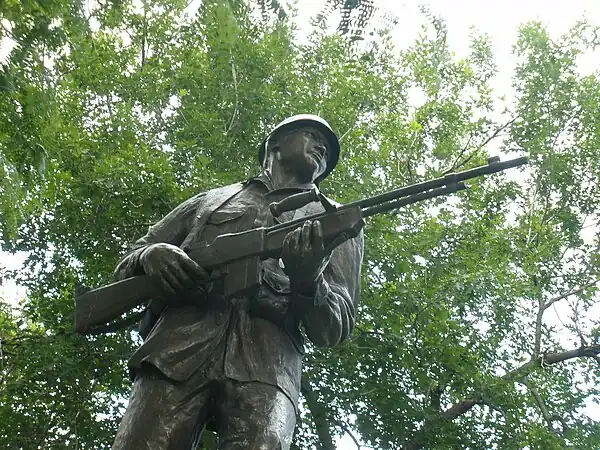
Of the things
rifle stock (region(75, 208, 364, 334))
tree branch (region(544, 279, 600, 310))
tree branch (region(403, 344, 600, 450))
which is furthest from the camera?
tree branch (region(544, 279, 600, 310))

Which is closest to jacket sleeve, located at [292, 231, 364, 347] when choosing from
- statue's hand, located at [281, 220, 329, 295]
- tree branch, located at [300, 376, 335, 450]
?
statue's hand, located at [281, 220, 329, 295]

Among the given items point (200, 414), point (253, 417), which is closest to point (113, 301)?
point (200, 414)

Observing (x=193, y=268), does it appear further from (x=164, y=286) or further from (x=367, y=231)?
(x=367, y=231)

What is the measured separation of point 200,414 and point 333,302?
762mm

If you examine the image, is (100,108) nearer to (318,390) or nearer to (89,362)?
(89,362)

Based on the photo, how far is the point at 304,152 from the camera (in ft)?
13.8

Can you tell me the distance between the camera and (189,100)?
12.8 m

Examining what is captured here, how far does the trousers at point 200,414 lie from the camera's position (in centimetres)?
317

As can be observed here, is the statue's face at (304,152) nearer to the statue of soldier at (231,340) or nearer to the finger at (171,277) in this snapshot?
the statue of soldier at (231,340)

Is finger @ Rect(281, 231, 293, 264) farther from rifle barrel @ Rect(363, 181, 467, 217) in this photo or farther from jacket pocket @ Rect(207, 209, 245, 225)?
jacket pocket @ Rect(207, 209, 245, 225)

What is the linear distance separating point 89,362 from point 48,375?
0.52m

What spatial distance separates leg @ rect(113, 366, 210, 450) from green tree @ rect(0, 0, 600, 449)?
5.29 m

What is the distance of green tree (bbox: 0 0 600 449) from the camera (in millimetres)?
10086

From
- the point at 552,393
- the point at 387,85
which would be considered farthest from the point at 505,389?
the point at 387,85
